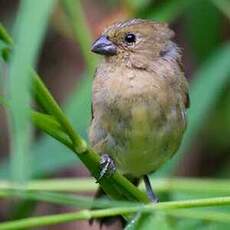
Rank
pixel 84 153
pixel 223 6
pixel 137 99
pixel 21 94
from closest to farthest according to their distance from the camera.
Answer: pixel 21 94
pixel 84 153
pixel 137 99
pixel 223 6

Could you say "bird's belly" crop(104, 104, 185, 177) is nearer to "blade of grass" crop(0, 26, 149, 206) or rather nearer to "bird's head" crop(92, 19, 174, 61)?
"bird's head" crop(92, 19, 174, 61)

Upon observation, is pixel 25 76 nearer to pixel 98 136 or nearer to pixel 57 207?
pixel 98 136

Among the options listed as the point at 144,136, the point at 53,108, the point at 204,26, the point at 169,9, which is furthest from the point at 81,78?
the point at 53,108

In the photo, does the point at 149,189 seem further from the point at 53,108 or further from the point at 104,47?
the point at 53,108

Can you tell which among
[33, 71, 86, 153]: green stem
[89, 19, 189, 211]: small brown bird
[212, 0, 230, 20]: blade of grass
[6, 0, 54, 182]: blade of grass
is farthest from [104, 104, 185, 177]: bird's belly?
[6, 0, 54, 182]: blade of grass

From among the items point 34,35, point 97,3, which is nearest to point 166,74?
point 34,35

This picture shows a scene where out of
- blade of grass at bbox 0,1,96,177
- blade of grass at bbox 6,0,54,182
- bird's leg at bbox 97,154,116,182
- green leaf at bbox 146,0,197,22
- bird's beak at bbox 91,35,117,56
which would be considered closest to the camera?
blade of grass at bbox 6,0,54,182

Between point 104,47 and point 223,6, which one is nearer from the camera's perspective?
point 104,47

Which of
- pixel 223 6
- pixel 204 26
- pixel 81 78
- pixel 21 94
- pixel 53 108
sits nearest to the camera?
pixel 21 94
